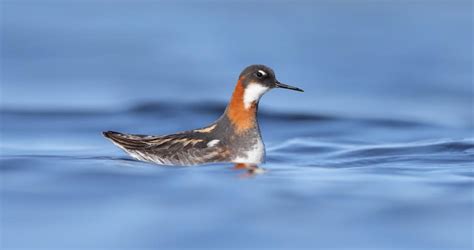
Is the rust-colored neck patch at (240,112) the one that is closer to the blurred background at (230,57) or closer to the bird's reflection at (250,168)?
the bird's reflection at (250,168)

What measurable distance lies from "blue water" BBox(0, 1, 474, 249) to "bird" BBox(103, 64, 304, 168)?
171 millimetres

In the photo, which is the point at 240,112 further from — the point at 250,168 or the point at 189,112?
the point at 189,112

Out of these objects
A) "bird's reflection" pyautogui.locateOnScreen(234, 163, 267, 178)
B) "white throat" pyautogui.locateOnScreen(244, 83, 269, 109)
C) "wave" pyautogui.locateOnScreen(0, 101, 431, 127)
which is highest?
"wave" pyautogui.locateOnScreen(0, 101, 431, 127)

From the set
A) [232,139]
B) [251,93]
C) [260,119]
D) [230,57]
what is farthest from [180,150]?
[230,57]

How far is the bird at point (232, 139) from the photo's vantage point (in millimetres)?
10773

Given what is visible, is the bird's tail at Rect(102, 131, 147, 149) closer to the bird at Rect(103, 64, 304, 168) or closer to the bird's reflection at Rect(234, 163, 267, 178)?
the bird at Rect(103, 64, 304, 168)

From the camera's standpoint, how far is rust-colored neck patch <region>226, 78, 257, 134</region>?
10.9 meters

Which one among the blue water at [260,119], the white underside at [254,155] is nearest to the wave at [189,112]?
the blue water at [260,119]

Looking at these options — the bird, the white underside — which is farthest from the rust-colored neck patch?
the white underside

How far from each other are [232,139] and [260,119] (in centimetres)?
596

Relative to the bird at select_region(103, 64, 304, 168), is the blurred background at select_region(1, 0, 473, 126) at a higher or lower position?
higher

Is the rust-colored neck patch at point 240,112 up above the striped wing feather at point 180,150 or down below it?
above

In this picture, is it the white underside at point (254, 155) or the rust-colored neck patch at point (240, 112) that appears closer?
the white underside at point (254, 155)

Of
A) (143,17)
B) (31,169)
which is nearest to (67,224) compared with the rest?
(31,169)
